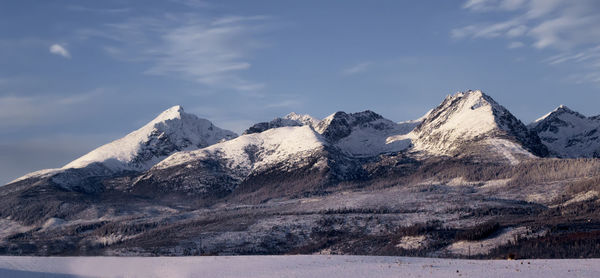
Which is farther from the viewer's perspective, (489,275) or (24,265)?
(24,265)

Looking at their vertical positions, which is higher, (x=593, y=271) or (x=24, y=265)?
(x=24, y=265)

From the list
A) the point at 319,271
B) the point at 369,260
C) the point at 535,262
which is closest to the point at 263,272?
the point at 319,271

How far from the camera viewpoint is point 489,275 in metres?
92.4

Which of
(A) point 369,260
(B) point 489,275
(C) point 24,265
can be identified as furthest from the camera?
(C) point 24,265

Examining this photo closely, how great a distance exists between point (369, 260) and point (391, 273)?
48.1ft

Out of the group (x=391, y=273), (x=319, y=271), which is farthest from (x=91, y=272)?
(x=391, y=273)

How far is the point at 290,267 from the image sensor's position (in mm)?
106625

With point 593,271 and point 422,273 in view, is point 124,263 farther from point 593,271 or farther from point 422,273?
point 593,271

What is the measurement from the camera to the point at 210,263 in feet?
373

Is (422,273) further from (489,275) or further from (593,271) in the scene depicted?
(593,271)

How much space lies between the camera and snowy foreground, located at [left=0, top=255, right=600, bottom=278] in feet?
315

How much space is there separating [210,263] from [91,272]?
19.0m

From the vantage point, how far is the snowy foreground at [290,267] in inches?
3775

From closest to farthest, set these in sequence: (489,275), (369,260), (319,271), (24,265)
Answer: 1. (489,275)
2. (319,271)
3. (369,260)
4. (24,265)
